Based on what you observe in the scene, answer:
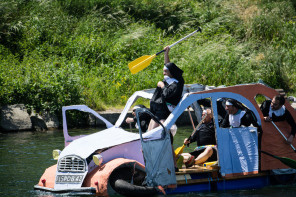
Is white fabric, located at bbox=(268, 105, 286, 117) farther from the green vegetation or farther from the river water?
the green vegetation

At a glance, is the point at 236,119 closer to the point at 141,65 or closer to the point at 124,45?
the point at 141,65

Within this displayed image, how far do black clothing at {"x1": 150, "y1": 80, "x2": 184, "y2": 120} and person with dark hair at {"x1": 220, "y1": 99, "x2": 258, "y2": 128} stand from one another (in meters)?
1.03

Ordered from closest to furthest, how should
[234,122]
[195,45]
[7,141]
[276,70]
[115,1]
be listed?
[234,122], [7,141], [276,70], [195,45], [115,1]

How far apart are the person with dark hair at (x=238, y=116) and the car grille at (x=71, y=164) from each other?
2.74m

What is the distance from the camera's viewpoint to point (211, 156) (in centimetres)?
910

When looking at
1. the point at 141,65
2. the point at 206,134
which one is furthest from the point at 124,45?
the point at 206,134

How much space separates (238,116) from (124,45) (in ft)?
53.2

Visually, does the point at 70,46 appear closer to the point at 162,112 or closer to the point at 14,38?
the point at 14,38

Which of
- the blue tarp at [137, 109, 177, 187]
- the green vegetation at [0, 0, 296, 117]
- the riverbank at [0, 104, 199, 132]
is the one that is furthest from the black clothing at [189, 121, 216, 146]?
the green vegetation at [0, 0, 296, 117]

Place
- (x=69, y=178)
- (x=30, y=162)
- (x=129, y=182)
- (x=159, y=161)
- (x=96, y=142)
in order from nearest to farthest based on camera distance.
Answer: (x=159, y=161), (x=69, y=178), (x=129, y=182), (x=96, y=142), (x=30, y=162)

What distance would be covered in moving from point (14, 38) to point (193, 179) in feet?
58.2

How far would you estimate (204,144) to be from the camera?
372 inches

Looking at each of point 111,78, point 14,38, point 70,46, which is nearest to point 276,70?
point 111,78

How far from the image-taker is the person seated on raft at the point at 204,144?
8969 mm
